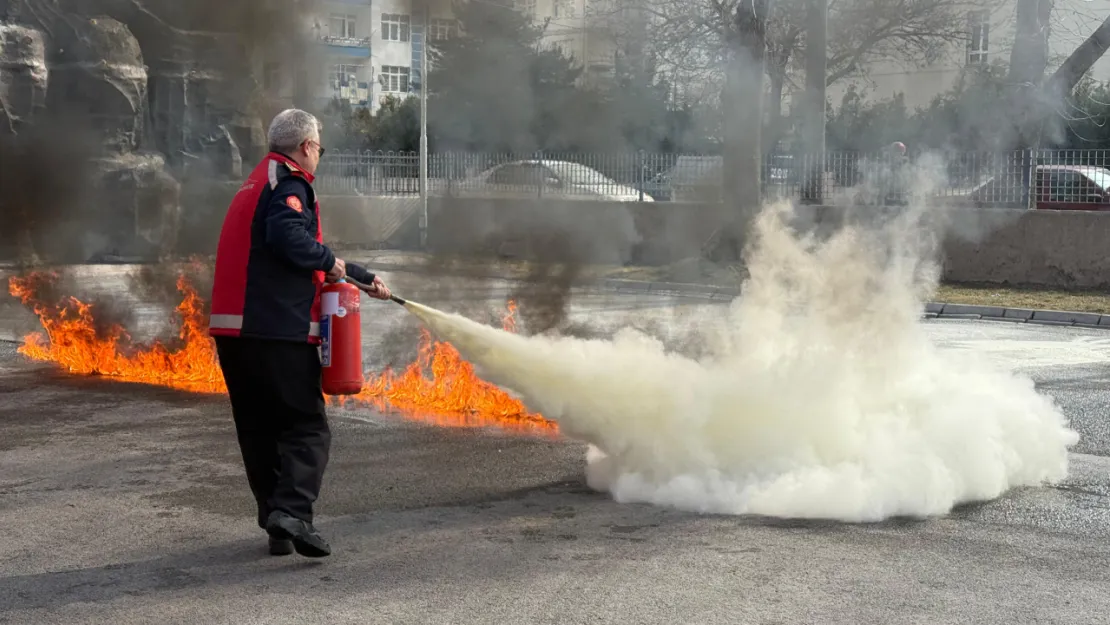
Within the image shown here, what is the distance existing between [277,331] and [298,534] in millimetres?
781

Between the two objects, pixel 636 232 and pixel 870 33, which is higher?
pixel 870 33

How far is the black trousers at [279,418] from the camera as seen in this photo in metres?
4.94

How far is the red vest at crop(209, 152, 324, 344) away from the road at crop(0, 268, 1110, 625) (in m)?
0.91

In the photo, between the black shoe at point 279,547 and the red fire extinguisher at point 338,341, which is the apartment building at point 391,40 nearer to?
the red fire extinguisher at point 338,341

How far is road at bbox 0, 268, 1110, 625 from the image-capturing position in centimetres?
428

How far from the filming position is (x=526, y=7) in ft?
28.6

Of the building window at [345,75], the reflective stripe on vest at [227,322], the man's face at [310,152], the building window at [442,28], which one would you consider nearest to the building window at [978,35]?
the building window at [442,28]

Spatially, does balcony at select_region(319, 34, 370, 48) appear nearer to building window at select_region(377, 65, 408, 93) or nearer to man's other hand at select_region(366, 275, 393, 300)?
building window at select_region(377, 65, 408, 93)

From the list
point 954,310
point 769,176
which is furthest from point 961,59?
point 954,310

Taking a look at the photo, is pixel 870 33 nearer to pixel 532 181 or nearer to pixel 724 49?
pixel 724 49

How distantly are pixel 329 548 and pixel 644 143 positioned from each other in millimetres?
5766

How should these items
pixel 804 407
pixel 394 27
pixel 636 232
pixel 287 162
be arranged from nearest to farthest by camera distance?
pixel 287 162
pixel 804 407
pixel 394 27
pixel 636 232

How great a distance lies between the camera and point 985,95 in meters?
12.7

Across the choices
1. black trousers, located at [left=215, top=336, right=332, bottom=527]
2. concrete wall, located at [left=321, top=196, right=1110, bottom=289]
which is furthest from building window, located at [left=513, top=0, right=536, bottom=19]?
black trousers, located at [left=215, top=336, right=332, bottom=527]
